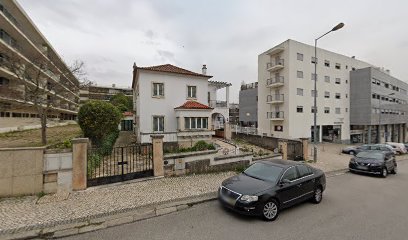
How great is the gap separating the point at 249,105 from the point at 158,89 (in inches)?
1244

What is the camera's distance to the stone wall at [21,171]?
258 inches

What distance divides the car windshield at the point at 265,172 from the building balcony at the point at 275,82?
26.7 m

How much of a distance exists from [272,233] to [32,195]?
24.9 ft

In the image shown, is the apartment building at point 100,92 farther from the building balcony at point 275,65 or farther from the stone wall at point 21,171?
the stone wall at point 21,171

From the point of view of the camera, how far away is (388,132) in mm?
46219

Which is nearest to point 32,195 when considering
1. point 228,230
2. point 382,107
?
point 228,230

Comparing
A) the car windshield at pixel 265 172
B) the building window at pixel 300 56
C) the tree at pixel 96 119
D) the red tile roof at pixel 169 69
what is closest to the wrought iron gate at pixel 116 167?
the tree at pixel 96 119

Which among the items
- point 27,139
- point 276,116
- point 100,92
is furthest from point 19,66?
point 100,92

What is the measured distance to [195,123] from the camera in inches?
698

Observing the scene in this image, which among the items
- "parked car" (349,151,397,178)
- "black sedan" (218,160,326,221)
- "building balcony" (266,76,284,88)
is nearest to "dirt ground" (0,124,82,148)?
"black sedan" (218,160,326,221)

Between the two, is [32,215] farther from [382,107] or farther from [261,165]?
[382,107]

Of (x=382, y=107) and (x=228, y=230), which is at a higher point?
(x=382, y=107)

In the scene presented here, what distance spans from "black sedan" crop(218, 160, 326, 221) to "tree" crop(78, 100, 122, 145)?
32.7 ft

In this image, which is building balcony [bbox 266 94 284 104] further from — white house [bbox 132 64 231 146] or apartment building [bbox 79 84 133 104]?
apartment building [bbox 79 84 133 104]
